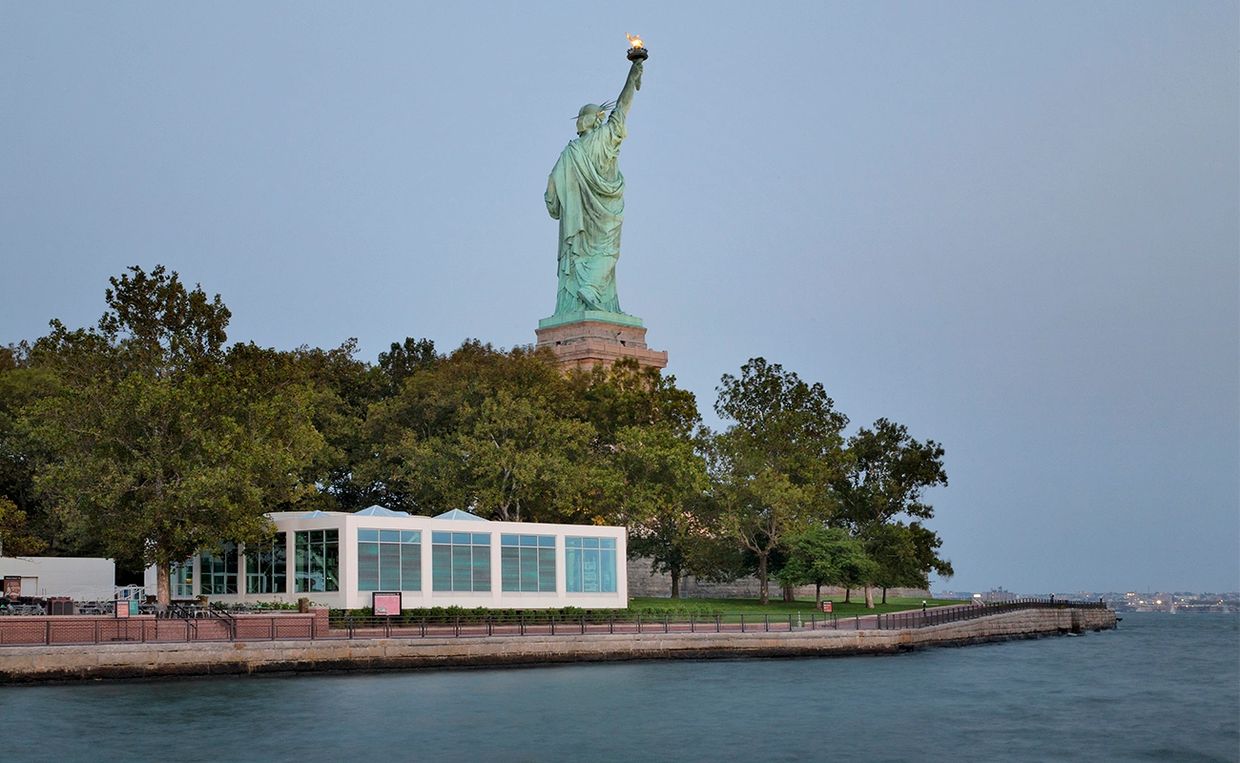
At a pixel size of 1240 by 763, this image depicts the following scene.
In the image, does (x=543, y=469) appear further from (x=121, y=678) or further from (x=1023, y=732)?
(x=1023, y=732)

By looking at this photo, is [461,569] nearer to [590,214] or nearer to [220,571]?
[220,571]

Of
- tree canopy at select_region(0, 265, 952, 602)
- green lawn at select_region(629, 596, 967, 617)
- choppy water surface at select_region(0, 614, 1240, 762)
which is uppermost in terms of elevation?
tree canopy at select_region(0, 265, 952, 602)

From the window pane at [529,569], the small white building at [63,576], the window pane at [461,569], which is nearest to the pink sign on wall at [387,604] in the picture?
the window pane at [461,569]

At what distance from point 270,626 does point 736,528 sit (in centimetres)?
3821

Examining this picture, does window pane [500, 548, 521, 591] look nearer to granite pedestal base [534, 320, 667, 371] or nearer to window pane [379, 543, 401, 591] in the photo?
window pane [379, 543, 401, 591]

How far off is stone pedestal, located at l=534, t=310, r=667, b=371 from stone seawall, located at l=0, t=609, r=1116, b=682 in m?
41.5

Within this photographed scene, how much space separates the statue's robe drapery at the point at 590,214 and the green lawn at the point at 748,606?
31.8 metres

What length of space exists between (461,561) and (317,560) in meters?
6.22

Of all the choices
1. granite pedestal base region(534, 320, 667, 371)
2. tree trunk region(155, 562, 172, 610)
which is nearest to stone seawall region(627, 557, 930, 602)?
granite pedestal base region(534, 320, 667, 371)

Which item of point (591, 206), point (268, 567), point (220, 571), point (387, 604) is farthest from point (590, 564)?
point (591, 206)

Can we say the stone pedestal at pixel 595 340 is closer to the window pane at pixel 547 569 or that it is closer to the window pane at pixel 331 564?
the window pane at pixel 547 569

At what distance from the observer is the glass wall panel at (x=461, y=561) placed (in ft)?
218

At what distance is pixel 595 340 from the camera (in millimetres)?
110562

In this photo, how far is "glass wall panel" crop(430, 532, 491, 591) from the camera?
66500 mm
